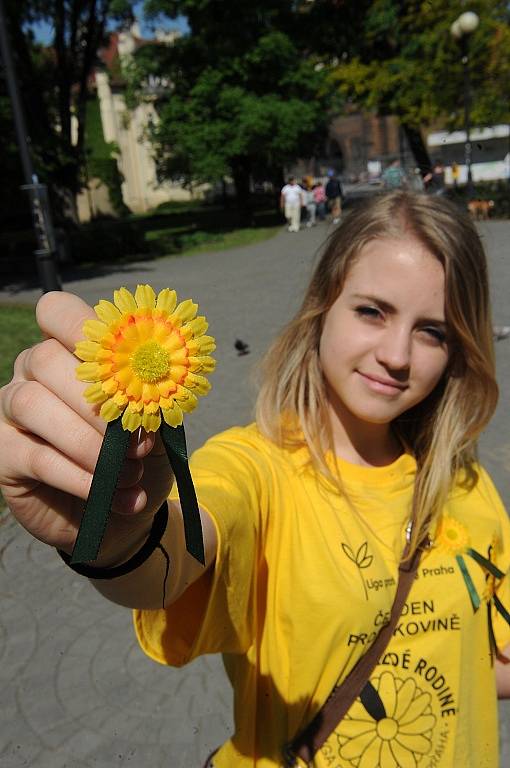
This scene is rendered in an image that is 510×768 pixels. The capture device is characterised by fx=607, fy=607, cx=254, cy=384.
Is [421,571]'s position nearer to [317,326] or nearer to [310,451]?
[310,451]

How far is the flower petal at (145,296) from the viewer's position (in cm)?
68

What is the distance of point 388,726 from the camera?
54.2 inches

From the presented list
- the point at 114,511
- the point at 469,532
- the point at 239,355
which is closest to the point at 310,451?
the point at 469,532

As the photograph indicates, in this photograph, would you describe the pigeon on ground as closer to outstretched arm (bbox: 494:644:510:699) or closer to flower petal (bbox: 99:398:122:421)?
outstretched arm (bbox: 494:644:510:699)

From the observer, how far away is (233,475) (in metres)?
1.30

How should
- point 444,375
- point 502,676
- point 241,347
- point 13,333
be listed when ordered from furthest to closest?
point 13,333 < point 241,347 < point 444,375 < point 502,676

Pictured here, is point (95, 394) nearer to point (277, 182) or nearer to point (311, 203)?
point (311, 203)

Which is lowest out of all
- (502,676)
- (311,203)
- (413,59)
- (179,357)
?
(311,203)

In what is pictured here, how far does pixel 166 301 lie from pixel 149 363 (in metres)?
0.08

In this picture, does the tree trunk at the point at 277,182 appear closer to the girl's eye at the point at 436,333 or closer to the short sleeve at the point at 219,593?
the girl's eye at the point at 436,333

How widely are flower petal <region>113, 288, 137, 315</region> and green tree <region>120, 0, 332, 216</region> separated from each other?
22.0 metres

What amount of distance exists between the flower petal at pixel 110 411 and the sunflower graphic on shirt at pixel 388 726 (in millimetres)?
1042

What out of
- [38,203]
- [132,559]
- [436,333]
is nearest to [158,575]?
[132,559]

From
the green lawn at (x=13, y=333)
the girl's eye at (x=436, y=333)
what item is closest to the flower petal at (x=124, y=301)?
the girl's eye at (x=436, y=333)
